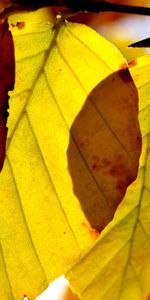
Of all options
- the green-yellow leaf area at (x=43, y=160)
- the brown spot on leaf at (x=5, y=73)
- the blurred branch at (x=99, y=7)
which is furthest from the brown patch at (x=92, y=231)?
the blurred branch at (x=99, y=7)

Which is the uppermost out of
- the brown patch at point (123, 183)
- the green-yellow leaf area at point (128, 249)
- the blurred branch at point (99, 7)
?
the blurred branch at point (99, 7)

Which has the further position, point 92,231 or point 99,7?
point 92,231

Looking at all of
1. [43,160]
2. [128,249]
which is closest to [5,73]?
[43,160]

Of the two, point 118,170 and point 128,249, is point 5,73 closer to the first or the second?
point 118,170

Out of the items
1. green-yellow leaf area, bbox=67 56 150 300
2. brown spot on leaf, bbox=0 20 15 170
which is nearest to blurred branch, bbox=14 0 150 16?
brown spot on leaf, bbox=0 20 15 170

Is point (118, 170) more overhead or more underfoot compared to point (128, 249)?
more overhead

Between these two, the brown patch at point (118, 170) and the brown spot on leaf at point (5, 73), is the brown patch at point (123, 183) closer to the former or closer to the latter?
the brown patch at point (118, 170)
